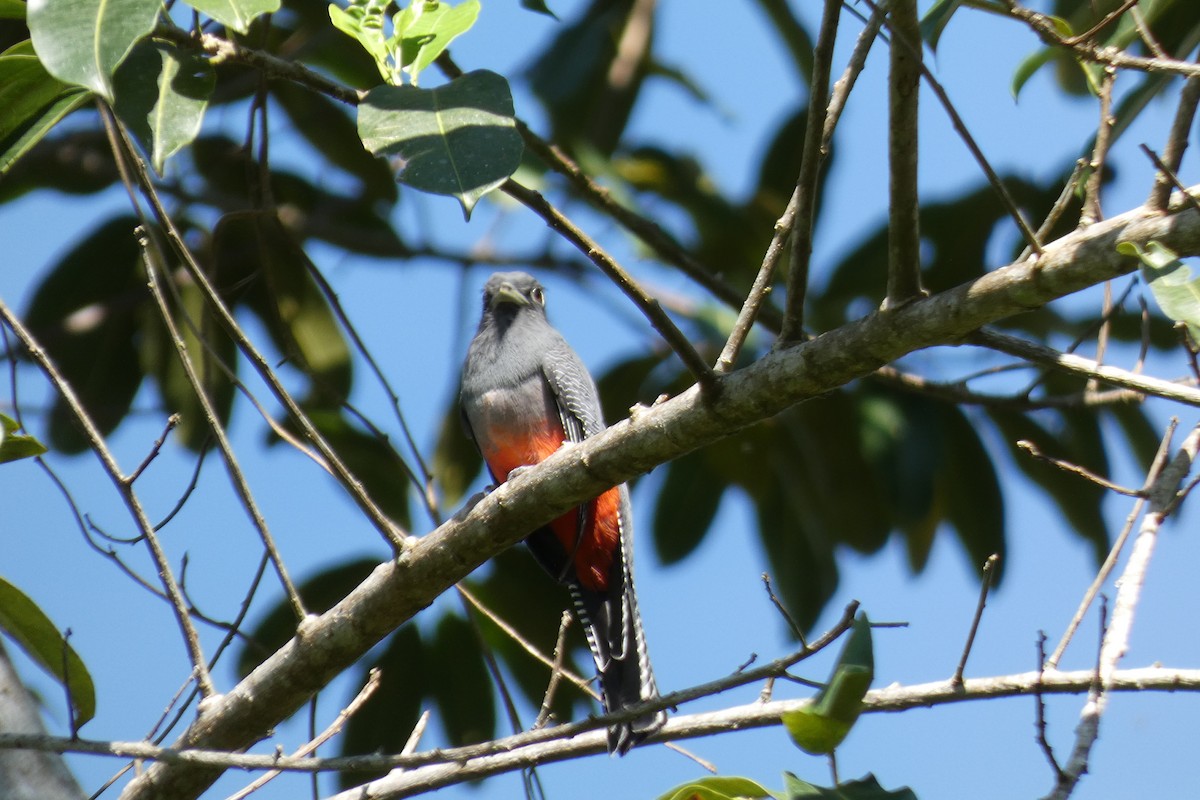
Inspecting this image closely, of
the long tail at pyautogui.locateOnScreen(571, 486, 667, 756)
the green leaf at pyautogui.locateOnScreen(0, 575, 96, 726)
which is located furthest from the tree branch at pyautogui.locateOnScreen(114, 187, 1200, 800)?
the long tail at pyautogui.locateOnScreen(571, 486, 667, 756)

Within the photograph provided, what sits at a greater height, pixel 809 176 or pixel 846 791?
pixel 809 176

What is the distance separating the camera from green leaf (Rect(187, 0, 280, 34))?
2910 mm

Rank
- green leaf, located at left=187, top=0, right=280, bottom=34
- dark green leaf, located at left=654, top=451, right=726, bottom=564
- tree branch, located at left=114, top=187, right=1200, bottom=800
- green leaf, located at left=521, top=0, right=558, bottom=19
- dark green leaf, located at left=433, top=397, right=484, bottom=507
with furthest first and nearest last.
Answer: dark green leaf, located at left=433, top=397, right=484, bottom=507, dark green leaf, located at left=654, top=451, right=726, bottom=564, green leaf, located at left=521, top=0, right=558, bottom=19, green leaf, located at left=187, top=0, right=280, bottom=34, tree branch, located at left=114, top=187, right=1200, bottom=800

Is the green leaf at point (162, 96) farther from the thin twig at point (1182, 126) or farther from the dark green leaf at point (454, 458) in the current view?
the dark green leaf at point (454, 458)

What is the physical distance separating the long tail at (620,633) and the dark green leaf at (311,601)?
0.96 meters

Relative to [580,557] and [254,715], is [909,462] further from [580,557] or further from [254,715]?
[254,715]

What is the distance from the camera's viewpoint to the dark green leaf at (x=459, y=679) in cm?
530

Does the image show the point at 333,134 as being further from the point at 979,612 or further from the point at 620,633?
the point at 979,612

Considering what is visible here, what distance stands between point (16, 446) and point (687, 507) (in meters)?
3.76

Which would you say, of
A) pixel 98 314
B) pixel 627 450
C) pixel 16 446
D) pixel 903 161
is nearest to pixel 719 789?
pixel 627 450

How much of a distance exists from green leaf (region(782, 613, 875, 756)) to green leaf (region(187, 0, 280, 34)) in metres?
1.91

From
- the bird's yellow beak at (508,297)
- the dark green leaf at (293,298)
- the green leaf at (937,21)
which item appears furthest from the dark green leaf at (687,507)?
the green leaf at (937,21)

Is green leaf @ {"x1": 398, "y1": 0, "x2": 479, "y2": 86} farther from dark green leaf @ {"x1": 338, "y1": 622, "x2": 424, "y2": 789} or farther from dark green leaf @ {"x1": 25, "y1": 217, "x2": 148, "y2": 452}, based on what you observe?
dark green leaf @ {"x1": 25, "y1": 217, "x2": 148, "y2": 452}

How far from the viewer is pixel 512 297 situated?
19.6ft
